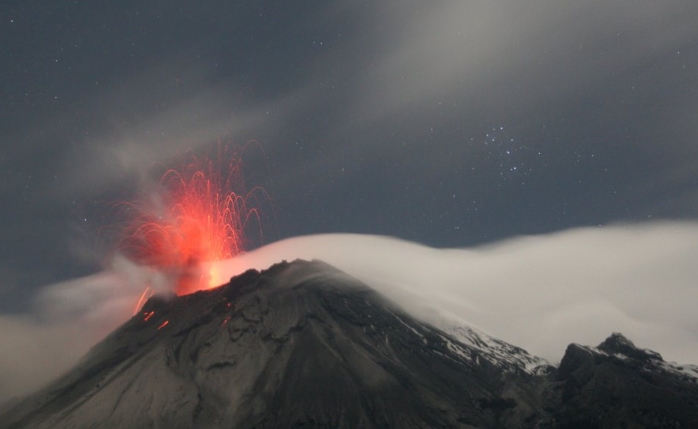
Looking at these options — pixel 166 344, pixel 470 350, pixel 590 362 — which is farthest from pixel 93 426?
pixel 590 362

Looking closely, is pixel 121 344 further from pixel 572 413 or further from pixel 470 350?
pixel 572 413

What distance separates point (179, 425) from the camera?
136m

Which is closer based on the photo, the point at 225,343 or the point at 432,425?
the point at 432,425

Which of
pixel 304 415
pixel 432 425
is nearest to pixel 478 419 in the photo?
pixel 432 425

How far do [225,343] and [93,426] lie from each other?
3909 cm

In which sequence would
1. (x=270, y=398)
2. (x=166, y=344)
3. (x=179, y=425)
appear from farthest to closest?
(x=166, y=344), (x=270, y=398), (x=179, y=425)

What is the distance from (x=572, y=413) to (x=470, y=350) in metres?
43.2

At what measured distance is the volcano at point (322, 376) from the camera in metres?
142

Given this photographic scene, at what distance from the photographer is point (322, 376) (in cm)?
15038

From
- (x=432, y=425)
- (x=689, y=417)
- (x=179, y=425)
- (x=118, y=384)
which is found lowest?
(x=689, y=417)

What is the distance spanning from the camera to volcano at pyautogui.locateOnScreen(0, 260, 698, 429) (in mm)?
142125

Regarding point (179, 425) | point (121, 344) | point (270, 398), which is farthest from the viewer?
point (121, 344)

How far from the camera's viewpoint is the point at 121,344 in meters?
182

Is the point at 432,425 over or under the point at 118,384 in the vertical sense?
under
